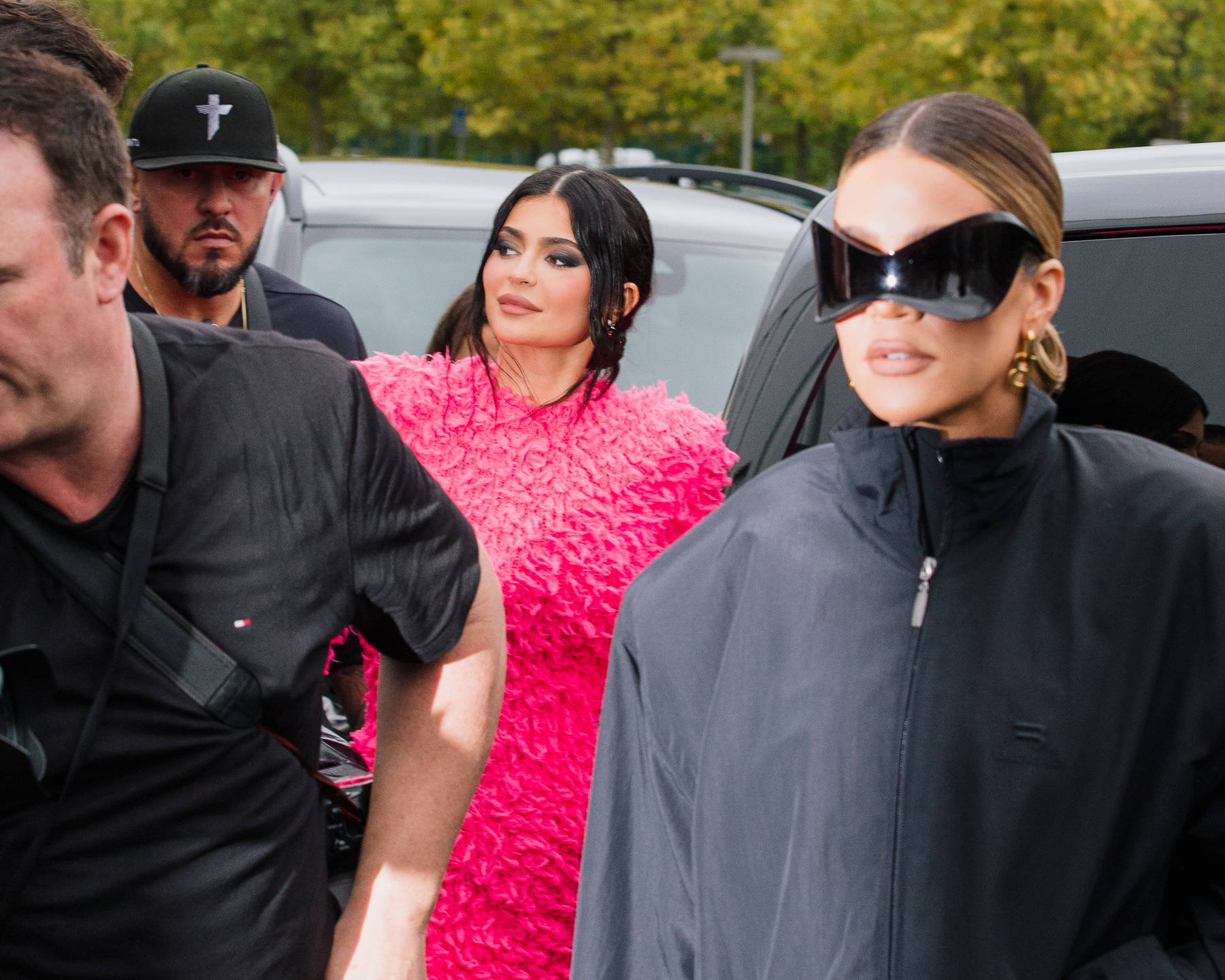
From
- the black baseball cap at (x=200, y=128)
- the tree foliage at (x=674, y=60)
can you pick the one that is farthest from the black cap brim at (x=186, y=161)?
the tree foliage at (x=674, y=60)

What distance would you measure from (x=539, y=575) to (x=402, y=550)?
646mm

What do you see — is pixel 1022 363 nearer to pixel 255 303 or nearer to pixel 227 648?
pixel 227 648

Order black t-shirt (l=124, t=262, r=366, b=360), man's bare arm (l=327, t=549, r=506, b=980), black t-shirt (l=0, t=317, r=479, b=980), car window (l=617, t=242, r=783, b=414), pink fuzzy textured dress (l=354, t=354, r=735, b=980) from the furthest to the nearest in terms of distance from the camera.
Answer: car window (l=617, t=242, r=783, b=414), black t-shirt (l=124, t=262, r=366, b=360), pink fuzzy textured dress (l=354, t=354, r=735, b=980), man's bare arm (l=327, t=549, r=506, b=980), black t-shirt (l=0, t=317, r=479, b=980)

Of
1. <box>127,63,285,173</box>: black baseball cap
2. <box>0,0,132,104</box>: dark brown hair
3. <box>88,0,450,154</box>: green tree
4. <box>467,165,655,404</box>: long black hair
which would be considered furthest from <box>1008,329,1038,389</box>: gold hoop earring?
<box>88,0,450,154</box>: green tree

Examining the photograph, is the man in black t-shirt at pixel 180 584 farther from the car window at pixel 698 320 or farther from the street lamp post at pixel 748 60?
the street lamp post at pixel 748 60

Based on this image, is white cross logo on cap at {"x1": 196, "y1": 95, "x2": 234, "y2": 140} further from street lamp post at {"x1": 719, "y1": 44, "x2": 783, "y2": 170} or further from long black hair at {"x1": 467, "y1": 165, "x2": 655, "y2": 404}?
street lamp post at {"x1": 719, "y1": 44, "x2": 783, "y2": 170}

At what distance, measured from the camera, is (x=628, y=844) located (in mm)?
1816

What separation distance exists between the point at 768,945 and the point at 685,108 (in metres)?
21.5

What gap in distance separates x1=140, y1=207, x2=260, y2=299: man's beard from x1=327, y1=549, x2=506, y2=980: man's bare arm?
1.64 meters

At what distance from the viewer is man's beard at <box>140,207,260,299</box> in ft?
11.4

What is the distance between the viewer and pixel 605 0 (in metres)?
20.0

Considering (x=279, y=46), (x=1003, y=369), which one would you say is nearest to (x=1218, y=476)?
(x=1003, y=369)

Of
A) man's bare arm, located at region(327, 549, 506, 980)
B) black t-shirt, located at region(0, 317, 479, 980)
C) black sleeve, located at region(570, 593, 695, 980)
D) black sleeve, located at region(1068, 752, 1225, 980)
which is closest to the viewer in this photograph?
black sleeve, located at region(1068, 752, 1225, 980)

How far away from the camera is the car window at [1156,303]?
2.05 metres
